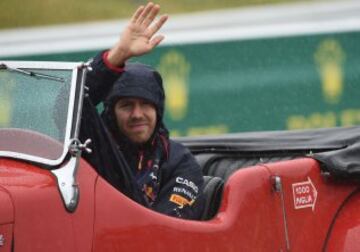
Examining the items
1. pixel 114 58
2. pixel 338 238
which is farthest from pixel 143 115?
pixel 338 238

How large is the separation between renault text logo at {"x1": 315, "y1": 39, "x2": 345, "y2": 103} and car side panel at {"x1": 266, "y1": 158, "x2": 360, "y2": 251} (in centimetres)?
504

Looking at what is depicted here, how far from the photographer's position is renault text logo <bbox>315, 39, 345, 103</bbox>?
10547 mm

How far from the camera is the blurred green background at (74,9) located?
12078 millimetres

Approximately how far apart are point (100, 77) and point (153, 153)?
1.78ft

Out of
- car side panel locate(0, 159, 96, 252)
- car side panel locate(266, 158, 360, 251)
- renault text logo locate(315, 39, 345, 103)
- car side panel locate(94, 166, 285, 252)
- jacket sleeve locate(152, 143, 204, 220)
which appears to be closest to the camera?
car side panel locate(0, 159, 96, 252)

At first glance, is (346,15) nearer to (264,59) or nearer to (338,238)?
(264,59)

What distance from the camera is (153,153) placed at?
520cm

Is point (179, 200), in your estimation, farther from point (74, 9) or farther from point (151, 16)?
point (74, 9)

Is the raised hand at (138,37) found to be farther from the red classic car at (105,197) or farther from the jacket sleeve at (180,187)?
the jacket sleeve at (180,187)

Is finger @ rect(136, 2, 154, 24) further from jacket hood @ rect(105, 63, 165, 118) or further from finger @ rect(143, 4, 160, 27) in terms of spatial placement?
→ jacket hood @ rect(105, 63, 165, 118)

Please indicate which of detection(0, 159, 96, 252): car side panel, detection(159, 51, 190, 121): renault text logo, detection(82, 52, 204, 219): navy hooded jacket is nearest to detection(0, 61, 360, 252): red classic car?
detection(0, 159, 96, 252): car side panel

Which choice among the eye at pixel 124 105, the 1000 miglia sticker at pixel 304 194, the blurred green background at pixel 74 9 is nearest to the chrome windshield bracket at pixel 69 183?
the eye at pixel 124 105

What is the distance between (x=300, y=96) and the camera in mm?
10555

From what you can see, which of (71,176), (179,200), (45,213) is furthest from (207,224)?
(45,213)
